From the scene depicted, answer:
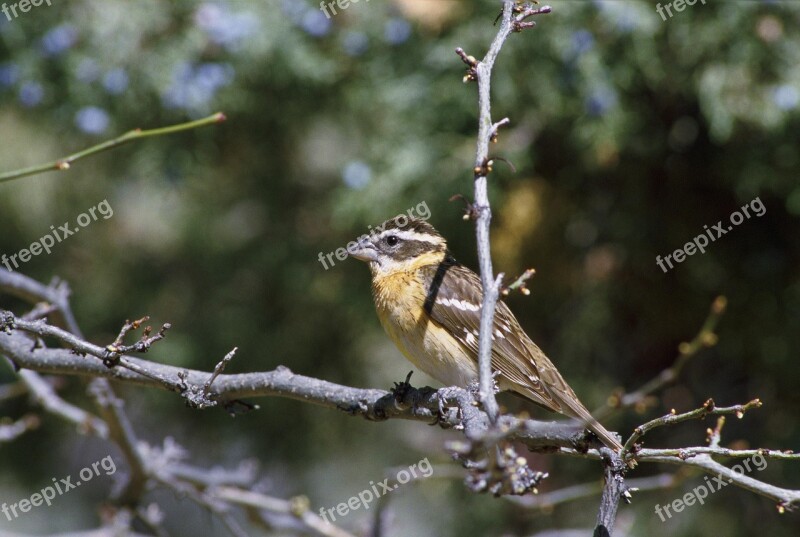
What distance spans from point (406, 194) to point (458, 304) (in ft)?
2.41

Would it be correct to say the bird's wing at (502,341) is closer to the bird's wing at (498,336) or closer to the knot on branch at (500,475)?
the bird's wing at (498,336)

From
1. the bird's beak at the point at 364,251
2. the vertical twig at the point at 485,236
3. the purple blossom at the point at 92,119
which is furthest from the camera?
the purple blossom at the point at 92,119

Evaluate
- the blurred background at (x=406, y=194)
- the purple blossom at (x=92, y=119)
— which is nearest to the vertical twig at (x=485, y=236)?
the blurred background at (x=406, y=194)

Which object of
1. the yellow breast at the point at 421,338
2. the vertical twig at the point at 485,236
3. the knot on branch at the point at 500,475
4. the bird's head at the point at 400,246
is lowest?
the knot on branch at the point at 500,475

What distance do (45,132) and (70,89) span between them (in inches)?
18.2

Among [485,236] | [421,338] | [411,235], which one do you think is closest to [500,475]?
[485,236]

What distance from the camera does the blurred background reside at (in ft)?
13.0

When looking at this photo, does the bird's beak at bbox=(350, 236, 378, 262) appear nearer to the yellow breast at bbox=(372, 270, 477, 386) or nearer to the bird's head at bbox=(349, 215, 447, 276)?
the bird's head at bbox=(349, 215, 447, 276)

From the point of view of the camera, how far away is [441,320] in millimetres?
3633

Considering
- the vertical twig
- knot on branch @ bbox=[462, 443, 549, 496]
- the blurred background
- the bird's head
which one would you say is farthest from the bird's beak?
knot on branch @ bbox=[462, 443, 549, 496]

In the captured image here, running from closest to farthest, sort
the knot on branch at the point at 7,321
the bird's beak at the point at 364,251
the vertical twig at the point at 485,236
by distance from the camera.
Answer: the vertical twig at the point at 485,236 < the knot on branch at the point at 7,321 < the bird's beak at the point at 364,251

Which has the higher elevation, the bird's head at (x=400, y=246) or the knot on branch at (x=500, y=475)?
the bird's head at (x=400, y=246)

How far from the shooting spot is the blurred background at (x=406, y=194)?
3.97m

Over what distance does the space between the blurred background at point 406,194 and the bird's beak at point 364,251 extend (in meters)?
0.21
